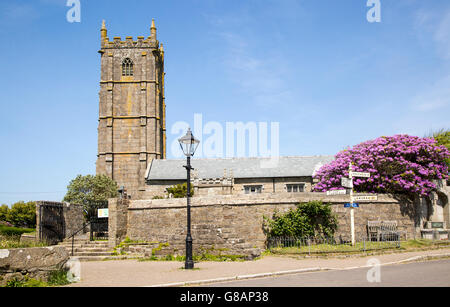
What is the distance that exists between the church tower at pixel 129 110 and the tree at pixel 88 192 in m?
6.26

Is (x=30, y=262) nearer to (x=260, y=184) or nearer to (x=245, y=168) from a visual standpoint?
(x=260, y=184)

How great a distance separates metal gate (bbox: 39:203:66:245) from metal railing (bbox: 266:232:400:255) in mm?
12121

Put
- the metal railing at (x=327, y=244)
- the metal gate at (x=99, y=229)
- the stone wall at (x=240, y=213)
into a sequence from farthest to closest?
the metal gate at (x=99, y=229) < the stone wall at (x=240, y=213) < the metal railing at (x=327, y=244)

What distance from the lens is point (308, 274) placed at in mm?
13250

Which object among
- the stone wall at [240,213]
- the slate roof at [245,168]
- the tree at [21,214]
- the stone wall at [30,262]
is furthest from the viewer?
the tree at [21,214]

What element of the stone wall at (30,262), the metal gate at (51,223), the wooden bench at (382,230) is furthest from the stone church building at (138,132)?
the stone wall at (30,262)

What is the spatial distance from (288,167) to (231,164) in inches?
245

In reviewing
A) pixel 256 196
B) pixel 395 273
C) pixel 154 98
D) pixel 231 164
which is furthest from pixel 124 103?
pixel 395 273

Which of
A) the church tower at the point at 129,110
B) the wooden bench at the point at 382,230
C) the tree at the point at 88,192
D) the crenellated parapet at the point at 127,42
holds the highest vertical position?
the crenellated parapet at the point at 127,42

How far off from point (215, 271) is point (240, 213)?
832 centimetres

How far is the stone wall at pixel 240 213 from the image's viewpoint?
2227cm

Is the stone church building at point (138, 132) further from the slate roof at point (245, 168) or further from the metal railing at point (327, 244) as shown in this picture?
the metal railing at point (327, 244)

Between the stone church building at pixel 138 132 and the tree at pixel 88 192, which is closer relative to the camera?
the tree at pixel 88 192
